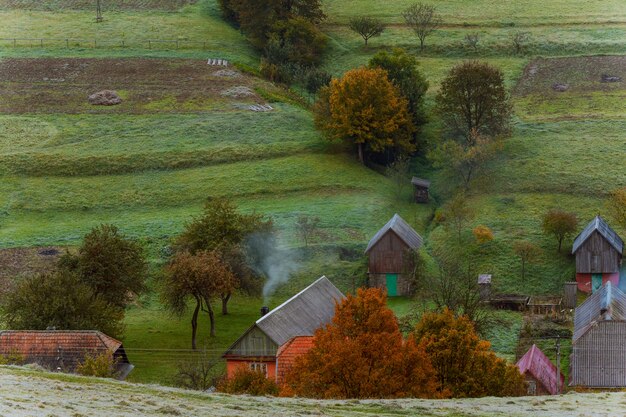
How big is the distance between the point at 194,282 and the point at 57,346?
38.4 ft

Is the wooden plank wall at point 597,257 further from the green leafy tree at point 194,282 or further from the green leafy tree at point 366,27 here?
the green leafy tree at point 366,27

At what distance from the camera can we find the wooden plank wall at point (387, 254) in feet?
266

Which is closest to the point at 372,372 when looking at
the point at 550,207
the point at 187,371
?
the point at 187,371

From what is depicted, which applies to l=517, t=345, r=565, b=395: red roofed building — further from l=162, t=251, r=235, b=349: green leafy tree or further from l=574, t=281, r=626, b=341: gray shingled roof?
l=162, t=251, r=235, b=349: green leafy tree

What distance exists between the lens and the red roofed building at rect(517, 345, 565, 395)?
5838 cm

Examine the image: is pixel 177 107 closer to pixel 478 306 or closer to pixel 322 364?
pixel 478 306

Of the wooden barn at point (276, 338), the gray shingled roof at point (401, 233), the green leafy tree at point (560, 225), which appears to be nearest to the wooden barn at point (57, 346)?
the wooden barn at point (276, 338)

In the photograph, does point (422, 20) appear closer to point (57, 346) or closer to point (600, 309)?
point (600, 309)

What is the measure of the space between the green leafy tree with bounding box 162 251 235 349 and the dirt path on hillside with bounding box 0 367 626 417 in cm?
2595

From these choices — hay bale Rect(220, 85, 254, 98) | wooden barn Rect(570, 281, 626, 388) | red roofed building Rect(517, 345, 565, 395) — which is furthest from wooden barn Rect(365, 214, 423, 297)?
hay bale Rect(220, 85, 254, 98)

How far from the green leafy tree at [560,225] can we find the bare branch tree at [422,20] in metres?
50.4

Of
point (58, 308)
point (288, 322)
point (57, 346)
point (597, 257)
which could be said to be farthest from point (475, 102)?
point (57, 346)

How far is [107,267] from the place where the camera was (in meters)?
70.9

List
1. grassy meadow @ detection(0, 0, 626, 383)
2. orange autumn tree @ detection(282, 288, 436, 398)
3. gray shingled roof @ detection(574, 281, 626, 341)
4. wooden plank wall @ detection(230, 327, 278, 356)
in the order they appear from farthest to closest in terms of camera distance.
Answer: grassy meadow @ detection(0, 0, 626, 383), wooden plank wall @ detection(230, 327, 278, 356), gray shingled roof @ detection(574, 281, 626, 341), orange autumn tree @ detection(282, 288, 436, 398)
